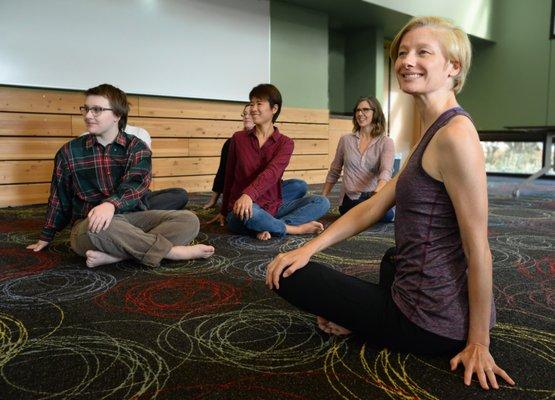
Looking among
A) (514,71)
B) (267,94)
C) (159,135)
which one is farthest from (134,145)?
(514,71)

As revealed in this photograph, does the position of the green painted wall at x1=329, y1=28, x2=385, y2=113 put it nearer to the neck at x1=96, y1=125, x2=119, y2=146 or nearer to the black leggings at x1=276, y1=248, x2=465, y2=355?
the neck at x1=96, y1=125, x2=119, y2=146

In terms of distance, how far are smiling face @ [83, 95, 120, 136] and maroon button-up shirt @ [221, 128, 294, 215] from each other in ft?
2.84

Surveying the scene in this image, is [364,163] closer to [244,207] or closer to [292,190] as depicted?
[292,190]

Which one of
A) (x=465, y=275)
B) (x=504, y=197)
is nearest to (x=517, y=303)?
(x=465, y=275)

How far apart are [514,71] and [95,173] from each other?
7461 millimetres

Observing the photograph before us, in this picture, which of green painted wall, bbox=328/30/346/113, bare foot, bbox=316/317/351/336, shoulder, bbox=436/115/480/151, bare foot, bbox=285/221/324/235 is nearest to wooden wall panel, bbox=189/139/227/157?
green painted wall, bbox=328/30/346/113

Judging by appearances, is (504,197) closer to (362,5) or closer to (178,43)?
(362,5)

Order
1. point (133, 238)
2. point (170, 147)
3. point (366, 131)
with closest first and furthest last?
point (133, 238) < point (366, 131) < point (170, 147)

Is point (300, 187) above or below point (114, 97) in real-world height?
below

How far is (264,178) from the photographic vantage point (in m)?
2.61

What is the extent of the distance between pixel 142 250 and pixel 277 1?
461 centimetres

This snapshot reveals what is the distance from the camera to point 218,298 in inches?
64.6

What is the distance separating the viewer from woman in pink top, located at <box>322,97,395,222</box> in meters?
3.09

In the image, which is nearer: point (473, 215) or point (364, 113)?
point (473, 215)
